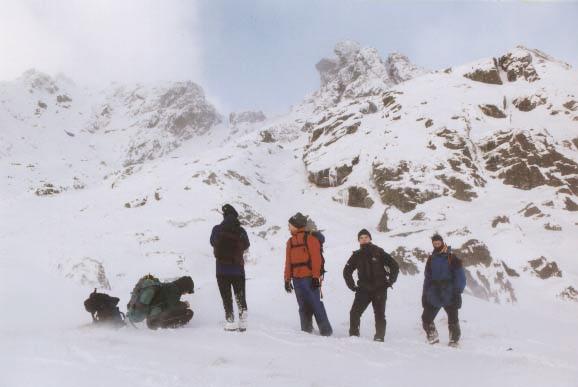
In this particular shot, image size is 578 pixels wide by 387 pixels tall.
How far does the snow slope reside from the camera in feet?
17.8

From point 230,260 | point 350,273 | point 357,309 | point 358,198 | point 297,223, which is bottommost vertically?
point 357,309

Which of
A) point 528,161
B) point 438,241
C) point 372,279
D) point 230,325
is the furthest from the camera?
point 528,161

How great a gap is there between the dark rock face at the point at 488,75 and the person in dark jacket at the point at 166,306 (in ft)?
134

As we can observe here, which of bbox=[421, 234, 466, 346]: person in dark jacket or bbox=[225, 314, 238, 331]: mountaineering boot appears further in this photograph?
bbox=[421, 234, 466, 346]: person in dark jacket

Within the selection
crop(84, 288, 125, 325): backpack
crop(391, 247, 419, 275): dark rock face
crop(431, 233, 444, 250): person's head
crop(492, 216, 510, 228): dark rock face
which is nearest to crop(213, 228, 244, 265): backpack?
crop(84, 288, 125, 325): backpack

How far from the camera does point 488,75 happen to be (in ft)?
137

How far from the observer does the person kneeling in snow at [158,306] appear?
7.70m

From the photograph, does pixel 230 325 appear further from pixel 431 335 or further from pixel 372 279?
pixel 431 335

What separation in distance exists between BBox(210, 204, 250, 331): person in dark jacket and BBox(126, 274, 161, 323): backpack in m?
1.20

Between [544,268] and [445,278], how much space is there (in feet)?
44.6

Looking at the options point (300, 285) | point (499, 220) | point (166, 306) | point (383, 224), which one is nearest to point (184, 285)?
point (166, 306)

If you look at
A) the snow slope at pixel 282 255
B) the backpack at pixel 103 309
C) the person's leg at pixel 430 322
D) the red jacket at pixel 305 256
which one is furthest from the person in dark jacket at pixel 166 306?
the person's leg at pixel 430 322

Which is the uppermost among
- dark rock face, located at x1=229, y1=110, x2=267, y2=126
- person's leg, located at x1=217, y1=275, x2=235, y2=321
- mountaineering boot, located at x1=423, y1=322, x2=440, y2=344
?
dark rock face, located at x1=229, y1=110, x2=267, y2=126

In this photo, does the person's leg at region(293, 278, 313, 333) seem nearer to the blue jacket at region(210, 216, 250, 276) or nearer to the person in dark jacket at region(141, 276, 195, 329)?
the blue jacket at region(210, 216, 250, 276)
